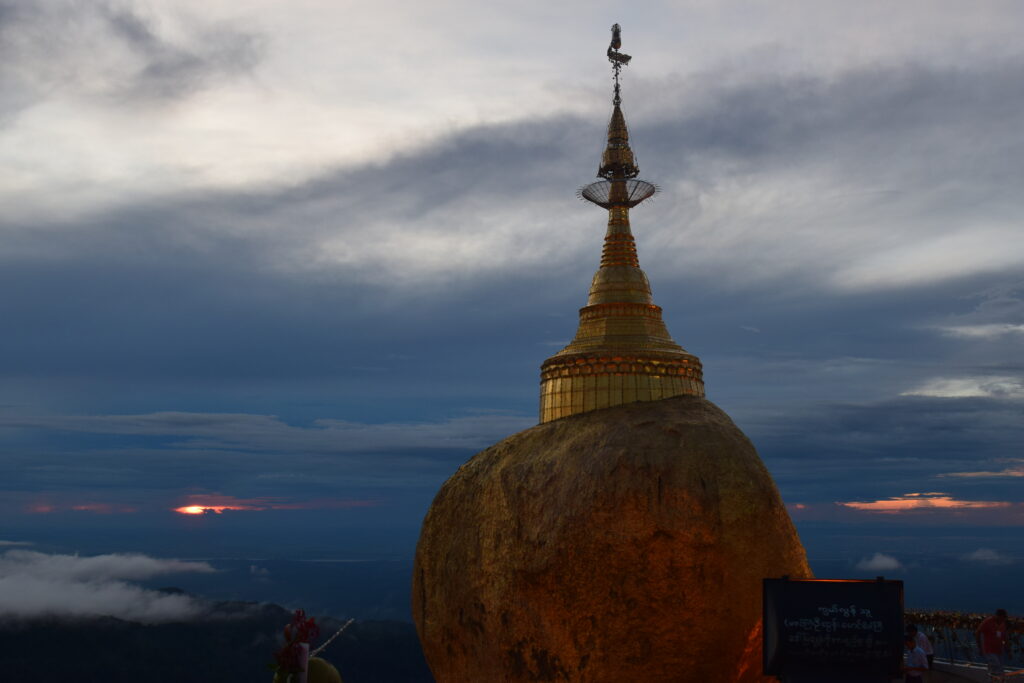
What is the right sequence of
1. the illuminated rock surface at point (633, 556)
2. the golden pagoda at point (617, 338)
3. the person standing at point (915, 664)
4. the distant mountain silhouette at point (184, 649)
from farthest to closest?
the distant mountain silhouette at point (184, 649) → the golden pagoda at point (617, 338) → the person standing at point (915, 664) → the illuminated rock surface at point (633, 556)

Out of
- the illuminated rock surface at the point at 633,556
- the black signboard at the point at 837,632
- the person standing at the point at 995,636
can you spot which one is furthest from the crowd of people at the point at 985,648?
the illuminated rock surface at the point at 633,556

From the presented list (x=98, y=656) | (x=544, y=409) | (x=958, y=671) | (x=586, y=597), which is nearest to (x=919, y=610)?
(x=958, y=671)

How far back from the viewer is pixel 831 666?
16.3 metres

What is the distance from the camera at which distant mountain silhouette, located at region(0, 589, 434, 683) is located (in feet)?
287

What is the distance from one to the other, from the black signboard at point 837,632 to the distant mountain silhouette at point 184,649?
73627mm

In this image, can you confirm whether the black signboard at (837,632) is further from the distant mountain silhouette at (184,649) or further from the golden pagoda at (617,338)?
the distant mountain silhouette at (184,649)

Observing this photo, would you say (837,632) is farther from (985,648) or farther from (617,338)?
(617,338)

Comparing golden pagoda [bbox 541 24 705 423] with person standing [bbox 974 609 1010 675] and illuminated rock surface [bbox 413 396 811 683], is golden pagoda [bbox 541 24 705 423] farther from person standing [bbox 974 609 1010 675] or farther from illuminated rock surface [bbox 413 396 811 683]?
person standing [bbox 974 609 1010 675]

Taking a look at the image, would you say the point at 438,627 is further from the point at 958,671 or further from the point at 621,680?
the point at 958,671

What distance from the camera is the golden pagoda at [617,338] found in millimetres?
22953

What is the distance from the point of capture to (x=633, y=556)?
17.7 metres

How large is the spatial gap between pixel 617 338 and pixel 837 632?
979 centimetres

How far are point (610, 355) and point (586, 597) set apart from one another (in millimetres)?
6954

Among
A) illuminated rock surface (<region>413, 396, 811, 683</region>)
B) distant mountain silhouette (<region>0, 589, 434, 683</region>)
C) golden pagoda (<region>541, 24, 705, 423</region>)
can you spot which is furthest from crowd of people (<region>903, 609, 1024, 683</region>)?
distant mountain silhouette (<region>0, 589, 434, 683</region>)
